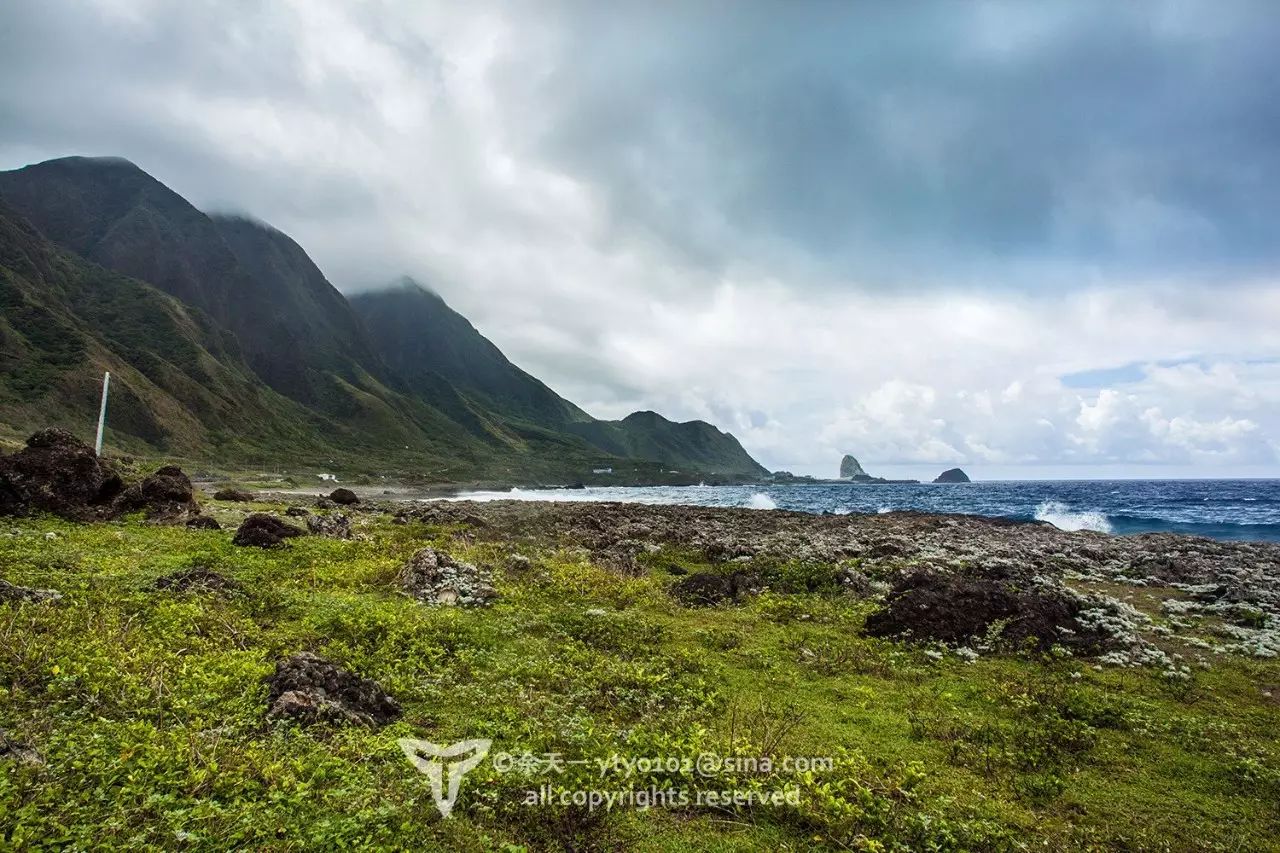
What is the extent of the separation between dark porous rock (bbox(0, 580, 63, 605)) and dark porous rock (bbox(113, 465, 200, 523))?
1498 centimetres

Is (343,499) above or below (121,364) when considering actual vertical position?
below

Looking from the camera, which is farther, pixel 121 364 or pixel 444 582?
pixel 121 364

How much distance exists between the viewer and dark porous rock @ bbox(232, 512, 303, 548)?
22.0 m

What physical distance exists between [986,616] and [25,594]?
22768 mm

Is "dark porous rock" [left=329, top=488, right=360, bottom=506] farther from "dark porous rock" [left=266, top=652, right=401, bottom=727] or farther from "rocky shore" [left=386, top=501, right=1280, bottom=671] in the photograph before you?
"dark porous rock" [left=266, top=652, right=401, bottom=727]

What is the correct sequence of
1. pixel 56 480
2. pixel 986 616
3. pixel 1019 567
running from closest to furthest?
pixel 986 616 < pixel 56 480 < pixel 1019 567

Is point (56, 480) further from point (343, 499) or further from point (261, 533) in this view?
point (343, 499)

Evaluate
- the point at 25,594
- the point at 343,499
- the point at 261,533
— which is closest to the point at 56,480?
the point at 261,533

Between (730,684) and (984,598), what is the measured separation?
9.72 m

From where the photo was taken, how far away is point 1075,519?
6384 centimetres

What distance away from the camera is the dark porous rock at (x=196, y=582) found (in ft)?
46.5

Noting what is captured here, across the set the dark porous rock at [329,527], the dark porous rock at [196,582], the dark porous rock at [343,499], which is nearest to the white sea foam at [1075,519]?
the dark porous rock at [329,527]

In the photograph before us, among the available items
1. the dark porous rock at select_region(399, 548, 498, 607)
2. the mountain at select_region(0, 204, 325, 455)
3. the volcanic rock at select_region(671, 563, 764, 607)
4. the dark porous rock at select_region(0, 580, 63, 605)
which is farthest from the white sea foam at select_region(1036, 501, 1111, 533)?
the mountain at select_region(0, 204, 325, 455)

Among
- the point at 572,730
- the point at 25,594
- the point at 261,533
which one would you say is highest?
the point at 25,594
